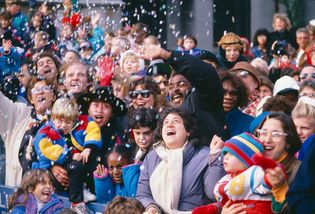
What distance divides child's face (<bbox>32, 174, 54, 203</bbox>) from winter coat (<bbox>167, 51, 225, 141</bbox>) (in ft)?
4.82

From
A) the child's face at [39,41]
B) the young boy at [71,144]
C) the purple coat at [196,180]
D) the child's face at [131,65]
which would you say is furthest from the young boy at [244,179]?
the child's face at [39,41]

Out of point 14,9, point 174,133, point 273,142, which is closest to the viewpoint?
point 273,142

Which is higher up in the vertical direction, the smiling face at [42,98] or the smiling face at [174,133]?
the smiling face at [42,98]

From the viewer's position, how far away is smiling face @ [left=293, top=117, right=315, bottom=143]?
920cm

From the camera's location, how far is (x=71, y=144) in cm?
1152

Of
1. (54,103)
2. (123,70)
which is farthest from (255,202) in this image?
(123,70)

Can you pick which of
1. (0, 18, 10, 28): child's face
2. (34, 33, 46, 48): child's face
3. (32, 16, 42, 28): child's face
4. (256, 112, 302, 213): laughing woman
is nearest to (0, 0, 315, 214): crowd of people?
(256, 112, 302, 213): laughing woman

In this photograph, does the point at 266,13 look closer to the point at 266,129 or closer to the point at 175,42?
the point at 175,42

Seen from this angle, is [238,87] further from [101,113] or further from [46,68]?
[46,68]

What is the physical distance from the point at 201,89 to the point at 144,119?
84cm

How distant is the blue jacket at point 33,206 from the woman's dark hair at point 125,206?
4.50 feet

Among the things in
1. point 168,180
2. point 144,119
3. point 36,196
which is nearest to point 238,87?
point 144,119

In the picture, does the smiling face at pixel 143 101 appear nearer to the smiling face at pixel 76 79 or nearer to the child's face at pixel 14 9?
the smiling face at pixel 76 79

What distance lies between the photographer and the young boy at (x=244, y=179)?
8.49 m
